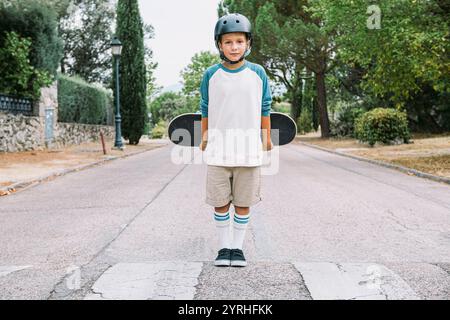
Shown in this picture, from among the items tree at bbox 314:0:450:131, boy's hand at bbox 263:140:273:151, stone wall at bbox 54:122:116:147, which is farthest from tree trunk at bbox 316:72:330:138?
boy's hand at bbox 263:140:273:151

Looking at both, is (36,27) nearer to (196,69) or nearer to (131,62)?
(131,62)

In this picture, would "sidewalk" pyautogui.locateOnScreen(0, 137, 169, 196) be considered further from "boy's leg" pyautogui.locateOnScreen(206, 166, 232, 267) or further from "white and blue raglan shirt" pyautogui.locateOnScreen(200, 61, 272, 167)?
"white and blue raglan shirt" pyautogui.locateOnScreen(200, 61, 272, 167)

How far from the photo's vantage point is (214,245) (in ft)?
16.8

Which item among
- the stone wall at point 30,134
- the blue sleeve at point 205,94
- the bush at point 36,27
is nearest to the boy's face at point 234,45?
the blue sleeve at point 205,94

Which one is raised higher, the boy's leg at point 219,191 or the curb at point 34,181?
the boy's leg at point 219,191

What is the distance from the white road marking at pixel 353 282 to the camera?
138 inches

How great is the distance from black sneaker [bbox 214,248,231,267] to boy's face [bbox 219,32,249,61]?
5.25 ft

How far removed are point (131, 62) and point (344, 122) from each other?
15.0m

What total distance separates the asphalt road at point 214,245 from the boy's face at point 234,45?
172 cm

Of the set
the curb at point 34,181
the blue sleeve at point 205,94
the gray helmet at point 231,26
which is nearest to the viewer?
the gray helmet at point 231,26

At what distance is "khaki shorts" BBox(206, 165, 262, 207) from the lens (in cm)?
417

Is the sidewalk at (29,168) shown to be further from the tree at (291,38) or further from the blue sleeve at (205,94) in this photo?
the tree at (291,38)

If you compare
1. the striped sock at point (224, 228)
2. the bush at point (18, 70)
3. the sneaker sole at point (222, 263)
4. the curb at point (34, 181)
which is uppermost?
the bush at point (18, 70)

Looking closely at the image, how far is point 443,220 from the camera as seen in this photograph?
6.64 metres
